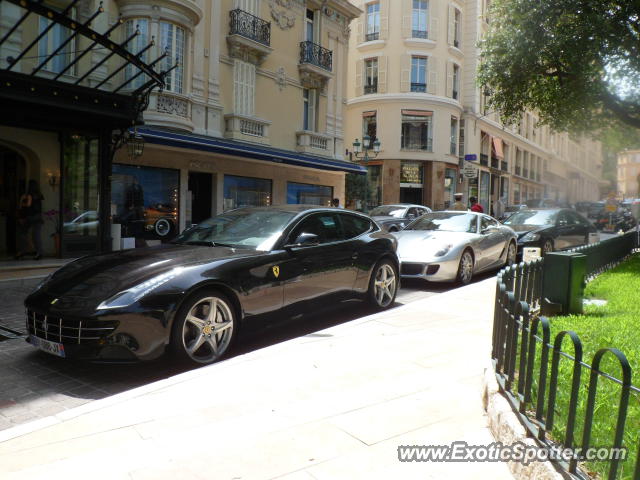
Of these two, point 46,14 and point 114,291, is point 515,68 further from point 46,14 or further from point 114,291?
point 114,291

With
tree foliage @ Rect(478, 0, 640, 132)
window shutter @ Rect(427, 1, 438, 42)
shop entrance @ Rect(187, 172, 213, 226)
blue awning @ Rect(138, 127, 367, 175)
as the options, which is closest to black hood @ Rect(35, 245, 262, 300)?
blue awning @ Rect(138, 127, 367, 175)

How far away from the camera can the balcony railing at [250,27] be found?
57.2 ft

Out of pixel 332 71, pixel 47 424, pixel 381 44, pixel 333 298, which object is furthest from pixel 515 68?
pixel 381 44

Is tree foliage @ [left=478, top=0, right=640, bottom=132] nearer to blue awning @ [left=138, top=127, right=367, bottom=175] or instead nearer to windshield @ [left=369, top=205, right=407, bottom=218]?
windshield @ [left=369, top=205, right=407, bottom=218]

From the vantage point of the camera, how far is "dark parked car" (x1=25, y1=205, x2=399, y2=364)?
4250 millimetres

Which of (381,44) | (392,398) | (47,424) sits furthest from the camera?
(381,44)

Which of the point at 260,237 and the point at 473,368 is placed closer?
the point at 473,368

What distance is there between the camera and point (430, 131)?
107ft

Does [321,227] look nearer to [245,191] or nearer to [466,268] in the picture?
[466,268]

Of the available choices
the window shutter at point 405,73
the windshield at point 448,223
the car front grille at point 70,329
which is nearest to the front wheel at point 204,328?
the car front grille at point 70,329

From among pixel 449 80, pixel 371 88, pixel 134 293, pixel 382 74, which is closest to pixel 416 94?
pixel 382 74

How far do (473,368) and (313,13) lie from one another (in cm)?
2014

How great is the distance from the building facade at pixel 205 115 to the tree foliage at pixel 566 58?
22.8 ft

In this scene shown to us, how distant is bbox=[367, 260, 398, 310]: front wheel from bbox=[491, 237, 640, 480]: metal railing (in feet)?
8.40
